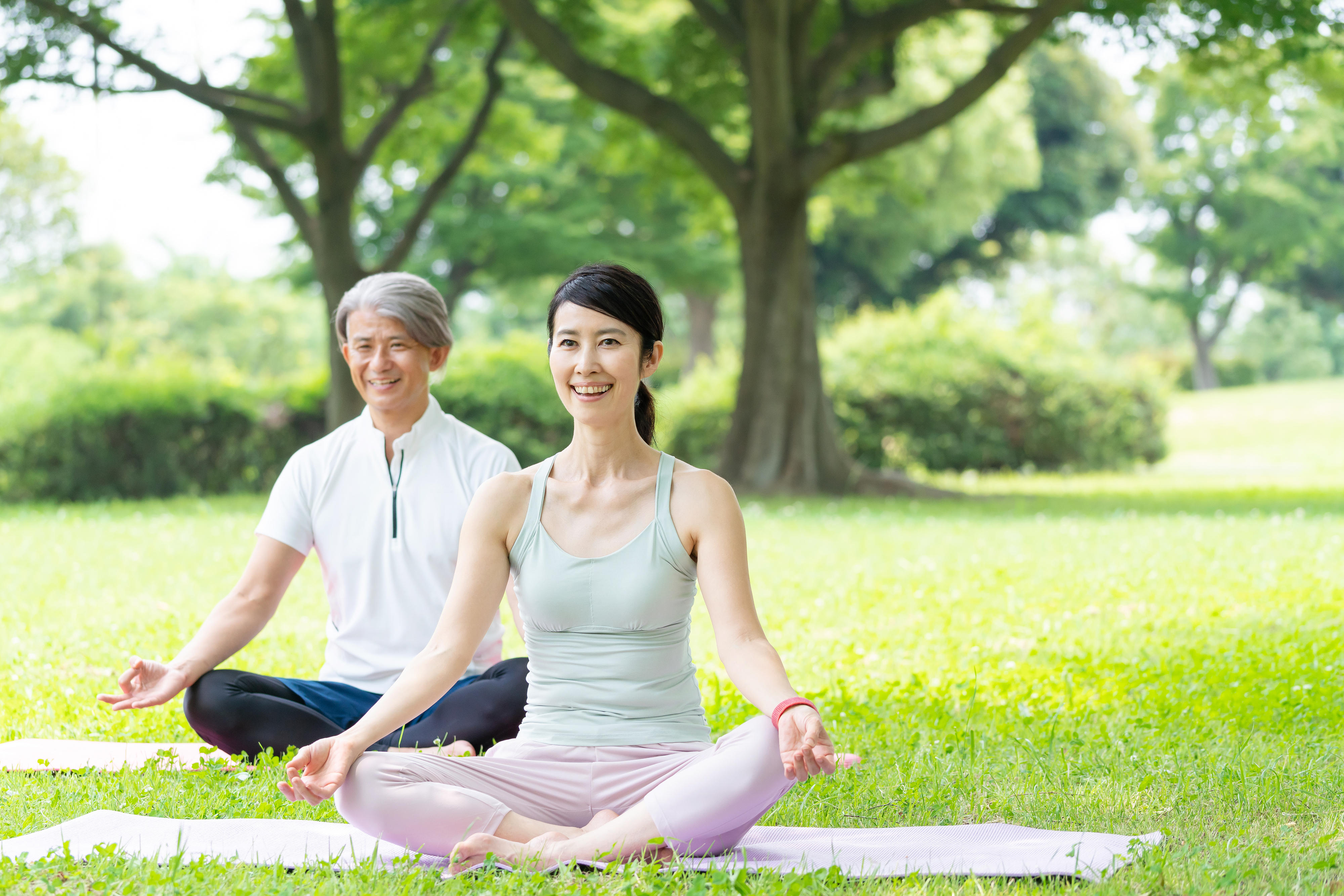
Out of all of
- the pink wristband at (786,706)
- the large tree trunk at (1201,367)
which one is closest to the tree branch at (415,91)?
the pink wristband at (786,706)

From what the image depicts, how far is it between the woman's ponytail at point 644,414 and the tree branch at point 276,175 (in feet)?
45.3

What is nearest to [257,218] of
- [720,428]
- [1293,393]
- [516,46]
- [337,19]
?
[516,46]

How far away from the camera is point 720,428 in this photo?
1897 centimetres

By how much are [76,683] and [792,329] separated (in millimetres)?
11230

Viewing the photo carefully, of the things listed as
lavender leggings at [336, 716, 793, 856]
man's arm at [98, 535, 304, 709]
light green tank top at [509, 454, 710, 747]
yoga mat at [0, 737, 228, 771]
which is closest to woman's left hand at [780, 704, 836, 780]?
lavender leggings at [336, 716, 793, 856]

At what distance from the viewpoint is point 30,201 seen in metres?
41.3

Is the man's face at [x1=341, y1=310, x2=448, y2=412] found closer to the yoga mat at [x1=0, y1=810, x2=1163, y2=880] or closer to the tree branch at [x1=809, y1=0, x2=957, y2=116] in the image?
the yoga mat at [x1=0, y1=810, x2=1163, y2=880]

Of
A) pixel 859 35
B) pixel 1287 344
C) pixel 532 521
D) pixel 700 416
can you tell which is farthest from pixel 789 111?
pixel 1287 344

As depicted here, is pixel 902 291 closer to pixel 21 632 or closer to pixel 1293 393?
pixel 1293 393

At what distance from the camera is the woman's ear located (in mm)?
3250

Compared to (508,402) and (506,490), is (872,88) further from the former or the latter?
(506,490)

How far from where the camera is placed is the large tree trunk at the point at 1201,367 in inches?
1863

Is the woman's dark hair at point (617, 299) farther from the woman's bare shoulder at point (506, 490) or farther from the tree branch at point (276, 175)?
the tree branch at point (276, 175)

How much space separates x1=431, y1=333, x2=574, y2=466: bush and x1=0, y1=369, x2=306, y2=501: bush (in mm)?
2373
